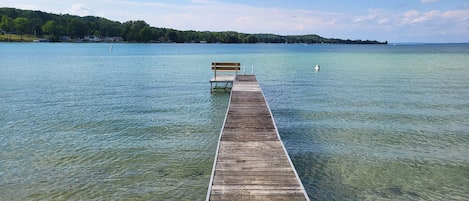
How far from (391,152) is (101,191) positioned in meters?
9.77

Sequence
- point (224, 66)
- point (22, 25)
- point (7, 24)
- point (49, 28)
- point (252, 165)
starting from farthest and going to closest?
point (49, 28) < point (22, 25) < point (7, 24) < point (224, 66) < point (252, 165)

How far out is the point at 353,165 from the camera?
1153cm

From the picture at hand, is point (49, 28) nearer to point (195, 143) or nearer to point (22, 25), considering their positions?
point (22, 25)

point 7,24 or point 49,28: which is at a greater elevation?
point 7,24

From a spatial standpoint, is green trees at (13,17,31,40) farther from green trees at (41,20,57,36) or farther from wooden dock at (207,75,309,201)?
wooden dock at (207,75,309,201)

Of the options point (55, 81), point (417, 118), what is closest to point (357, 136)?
point (417, 118)

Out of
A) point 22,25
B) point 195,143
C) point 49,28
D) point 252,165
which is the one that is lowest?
point 195,143

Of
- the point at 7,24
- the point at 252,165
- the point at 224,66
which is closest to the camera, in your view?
the point at 252,165

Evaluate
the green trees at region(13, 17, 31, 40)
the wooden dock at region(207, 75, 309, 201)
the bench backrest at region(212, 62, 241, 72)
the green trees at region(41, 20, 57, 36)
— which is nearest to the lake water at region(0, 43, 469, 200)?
the wooden dock at region(207, 75, 309, 201)

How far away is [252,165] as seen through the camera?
884 centimetres

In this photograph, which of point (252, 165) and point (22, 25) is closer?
point (252, 165)

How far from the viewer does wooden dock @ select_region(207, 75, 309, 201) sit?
288 inches

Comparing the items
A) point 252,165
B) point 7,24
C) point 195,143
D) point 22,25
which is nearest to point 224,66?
point 195,143

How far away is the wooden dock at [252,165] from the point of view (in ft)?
24.0
